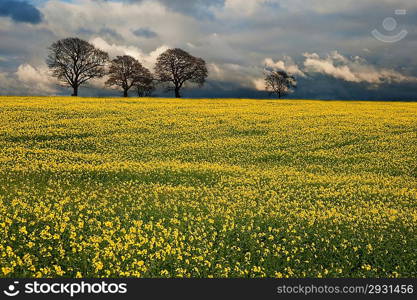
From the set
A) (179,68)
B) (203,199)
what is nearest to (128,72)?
(179,68)

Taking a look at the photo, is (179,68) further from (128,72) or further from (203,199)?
(203,199)

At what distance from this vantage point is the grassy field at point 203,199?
10.4 m

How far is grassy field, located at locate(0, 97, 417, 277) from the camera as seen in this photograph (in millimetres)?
10391

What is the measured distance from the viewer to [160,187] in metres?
17.5

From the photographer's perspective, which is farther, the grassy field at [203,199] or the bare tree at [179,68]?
the bare tree at [179,68]

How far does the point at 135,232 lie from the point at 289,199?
7.64 metres

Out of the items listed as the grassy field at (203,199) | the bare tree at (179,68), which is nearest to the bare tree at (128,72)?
the bare tree at (179,68)

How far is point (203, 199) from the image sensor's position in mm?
16125

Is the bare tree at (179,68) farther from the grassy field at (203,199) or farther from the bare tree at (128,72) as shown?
the grassy field at (203,199)

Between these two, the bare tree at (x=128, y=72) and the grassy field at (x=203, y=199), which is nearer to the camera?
the grassy field at (x=203, y=199)

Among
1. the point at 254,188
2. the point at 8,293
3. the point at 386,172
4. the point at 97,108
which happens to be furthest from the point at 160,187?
the point at 97,108

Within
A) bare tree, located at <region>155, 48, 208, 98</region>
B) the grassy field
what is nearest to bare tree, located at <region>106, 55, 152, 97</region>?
bare tree, located at <region>155, 48, 208, 98</region>

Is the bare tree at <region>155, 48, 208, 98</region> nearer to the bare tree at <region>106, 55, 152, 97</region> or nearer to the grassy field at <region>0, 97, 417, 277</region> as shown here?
the bare tree at <region>106, 55, 152, 97</region>

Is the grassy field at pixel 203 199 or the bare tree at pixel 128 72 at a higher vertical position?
the bare tree at pixel 128 72
